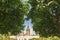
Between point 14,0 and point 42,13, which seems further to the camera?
point 14,0

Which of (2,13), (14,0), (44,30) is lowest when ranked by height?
(44,30)

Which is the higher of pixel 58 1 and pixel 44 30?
pixel 58 1

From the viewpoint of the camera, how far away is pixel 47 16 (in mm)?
28016

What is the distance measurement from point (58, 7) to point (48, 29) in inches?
136

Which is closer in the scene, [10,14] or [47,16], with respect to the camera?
[47,16]

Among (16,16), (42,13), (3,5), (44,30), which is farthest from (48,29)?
(3,5)

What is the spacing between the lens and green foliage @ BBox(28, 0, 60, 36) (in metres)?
26.9

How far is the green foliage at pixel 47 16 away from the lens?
26.9 m

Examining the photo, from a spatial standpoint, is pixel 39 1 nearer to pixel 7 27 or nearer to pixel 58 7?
pixel 58 7

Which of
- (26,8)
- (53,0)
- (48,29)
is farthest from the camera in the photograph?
(26,8)

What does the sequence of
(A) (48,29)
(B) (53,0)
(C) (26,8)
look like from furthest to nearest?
(C) (26,8), (A) (48,29), (B) (53,0)

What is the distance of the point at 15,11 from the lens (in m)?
30.1

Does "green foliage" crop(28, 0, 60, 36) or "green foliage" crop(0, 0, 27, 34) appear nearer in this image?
"green foliage" crop(28, 0, 60, 36)

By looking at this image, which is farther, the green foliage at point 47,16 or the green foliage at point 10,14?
the green foliage at point 10,14
